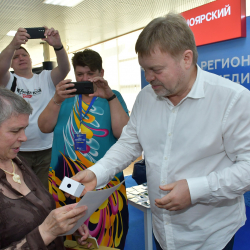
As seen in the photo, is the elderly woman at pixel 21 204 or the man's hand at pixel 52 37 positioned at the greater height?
the man's hand at pixel 52 37

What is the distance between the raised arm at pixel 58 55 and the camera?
2107 mm

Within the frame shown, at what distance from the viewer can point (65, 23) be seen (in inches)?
253

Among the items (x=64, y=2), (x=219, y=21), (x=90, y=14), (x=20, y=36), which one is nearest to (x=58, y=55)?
(x=20, y=36)

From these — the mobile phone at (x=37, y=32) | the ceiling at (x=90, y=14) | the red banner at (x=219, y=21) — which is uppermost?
the ceiling at (x=90, y=14)

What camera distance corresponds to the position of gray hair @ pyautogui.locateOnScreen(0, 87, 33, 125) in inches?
46.9

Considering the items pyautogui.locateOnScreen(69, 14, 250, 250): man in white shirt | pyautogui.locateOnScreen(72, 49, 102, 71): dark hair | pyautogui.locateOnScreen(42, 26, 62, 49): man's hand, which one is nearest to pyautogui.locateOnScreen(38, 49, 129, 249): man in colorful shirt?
pyautogui.locateOnScreen(72, 49, 102, 71): dark hair

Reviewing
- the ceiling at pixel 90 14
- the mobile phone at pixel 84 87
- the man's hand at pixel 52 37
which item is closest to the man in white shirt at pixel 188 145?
the mobile phone at pixel 84 87

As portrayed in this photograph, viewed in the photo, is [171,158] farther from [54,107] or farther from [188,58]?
[54,107]

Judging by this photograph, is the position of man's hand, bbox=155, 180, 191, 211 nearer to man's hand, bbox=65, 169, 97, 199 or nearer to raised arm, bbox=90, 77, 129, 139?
man's hand, bbox=65, 169, 97, 199

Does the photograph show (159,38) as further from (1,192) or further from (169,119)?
(1,192)

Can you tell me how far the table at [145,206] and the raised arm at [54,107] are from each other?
0.93 metres

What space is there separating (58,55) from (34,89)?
0.42 metres

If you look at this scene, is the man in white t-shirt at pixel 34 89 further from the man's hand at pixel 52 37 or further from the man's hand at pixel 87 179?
the man's hand at pixel 87 179

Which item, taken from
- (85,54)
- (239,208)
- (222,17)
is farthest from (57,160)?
(222,17)
